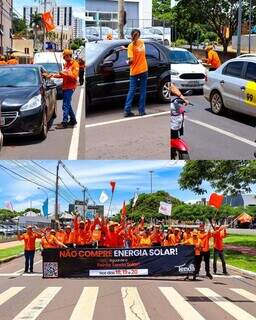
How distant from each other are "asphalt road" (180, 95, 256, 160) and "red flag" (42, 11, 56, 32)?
5.88 feet

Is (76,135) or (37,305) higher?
(76,135)

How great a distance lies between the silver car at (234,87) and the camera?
7.59 metres

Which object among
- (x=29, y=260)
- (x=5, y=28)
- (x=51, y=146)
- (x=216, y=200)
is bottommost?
(x=29, y=260)

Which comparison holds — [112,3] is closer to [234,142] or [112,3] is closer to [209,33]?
[209,33]

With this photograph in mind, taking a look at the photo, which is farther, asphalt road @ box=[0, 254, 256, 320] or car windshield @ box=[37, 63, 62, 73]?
car windshield @ box=[37, 63, 62, 73]

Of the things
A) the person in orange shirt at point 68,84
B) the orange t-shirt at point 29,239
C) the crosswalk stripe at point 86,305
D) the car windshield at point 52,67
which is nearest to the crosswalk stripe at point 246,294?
the crosswalk stripe at point 86,305

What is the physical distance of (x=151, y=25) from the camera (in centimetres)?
658

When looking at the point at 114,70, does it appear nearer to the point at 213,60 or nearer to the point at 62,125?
the point at 62,125

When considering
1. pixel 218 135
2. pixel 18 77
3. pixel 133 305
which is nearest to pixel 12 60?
pixel 18 77

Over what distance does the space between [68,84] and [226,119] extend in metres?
1.93

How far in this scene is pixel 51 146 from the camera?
713cm

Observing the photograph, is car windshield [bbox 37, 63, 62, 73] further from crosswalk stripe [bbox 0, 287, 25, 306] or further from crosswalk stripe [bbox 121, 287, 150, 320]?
crosswalk stripe [bbox 0, 287, 25, 306]

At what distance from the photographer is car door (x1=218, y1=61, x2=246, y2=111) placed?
7637mm

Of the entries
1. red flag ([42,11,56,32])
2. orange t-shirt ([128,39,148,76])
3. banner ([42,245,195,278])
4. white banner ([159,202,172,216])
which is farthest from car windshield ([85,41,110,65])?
banner ([42,245,195,278])
